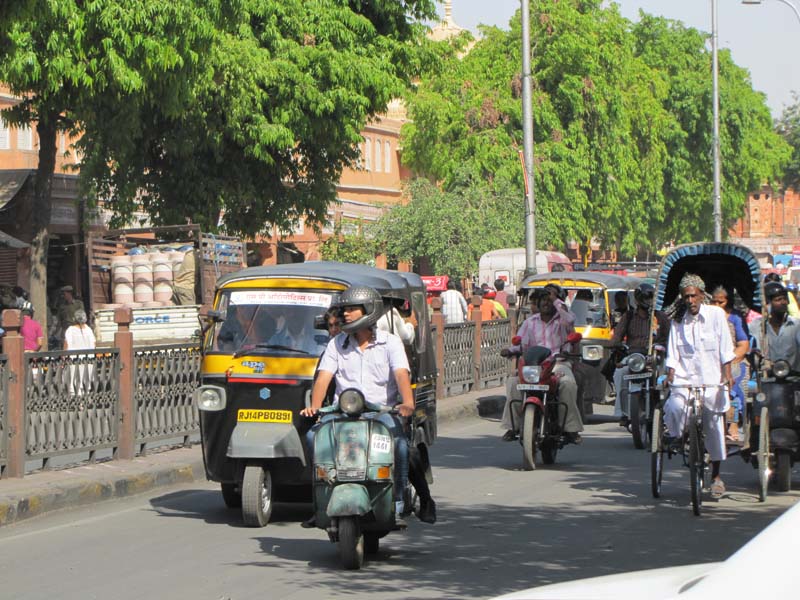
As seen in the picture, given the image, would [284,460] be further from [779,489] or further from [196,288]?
[196,288]

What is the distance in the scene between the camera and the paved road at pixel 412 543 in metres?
8.02

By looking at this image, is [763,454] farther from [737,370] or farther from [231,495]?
[231,495]

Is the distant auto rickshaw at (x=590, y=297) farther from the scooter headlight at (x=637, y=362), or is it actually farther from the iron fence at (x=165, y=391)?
the scooter headlight at (x=637, y=362)

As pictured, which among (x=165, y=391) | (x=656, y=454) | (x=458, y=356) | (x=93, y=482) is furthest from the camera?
(x=458, y=356)

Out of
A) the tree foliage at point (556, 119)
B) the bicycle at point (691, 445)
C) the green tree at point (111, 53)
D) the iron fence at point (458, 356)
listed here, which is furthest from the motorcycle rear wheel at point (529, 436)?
the tree foliage at point (556, 119)

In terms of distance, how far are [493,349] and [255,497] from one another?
14852 millimetres

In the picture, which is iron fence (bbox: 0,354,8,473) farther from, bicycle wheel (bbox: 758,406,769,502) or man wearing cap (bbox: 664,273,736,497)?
bicycle wheel (bbox: 758,406,769,502)

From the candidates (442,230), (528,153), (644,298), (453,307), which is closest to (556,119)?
(442,230)

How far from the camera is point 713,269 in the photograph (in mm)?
14125

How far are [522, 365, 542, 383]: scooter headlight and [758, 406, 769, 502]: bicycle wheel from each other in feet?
9.22

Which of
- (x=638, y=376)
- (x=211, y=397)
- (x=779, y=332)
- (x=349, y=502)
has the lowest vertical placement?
(x=349, y=502)

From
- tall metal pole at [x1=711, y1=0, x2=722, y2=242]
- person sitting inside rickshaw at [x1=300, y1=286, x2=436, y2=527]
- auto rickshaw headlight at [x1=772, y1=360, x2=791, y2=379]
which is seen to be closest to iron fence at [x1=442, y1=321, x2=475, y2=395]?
auto rickshaw headlight at [x1=772, y1=360, x2=791, y2=379]

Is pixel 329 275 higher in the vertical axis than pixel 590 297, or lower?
higher

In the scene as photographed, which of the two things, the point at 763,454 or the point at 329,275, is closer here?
the point at 329,275
